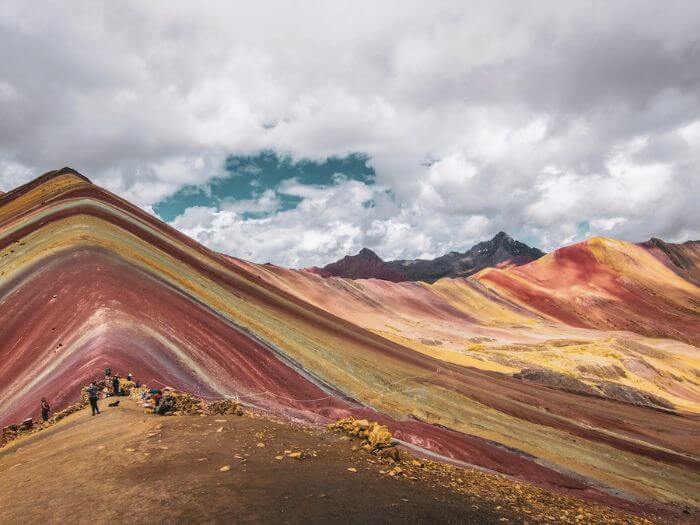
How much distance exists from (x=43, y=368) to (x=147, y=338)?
17.1ft

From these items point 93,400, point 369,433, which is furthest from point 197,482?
point 93,400

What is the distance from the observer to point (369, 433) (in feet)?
51.8

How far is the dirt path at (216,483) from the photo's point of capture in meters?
9.65

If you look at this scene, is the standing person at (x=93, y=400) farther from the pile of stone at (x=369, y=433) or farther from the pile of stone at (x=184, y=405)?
the pile of stone at (x=369, y=433)

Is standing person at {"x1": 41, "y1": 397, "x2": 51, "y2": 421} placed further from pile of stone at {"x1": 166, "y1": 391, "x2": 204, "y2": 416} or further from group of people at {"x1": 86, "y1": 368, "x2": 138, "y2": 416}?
pile of stone at {"x1": 166, "y1": 391, "x2": 204, "y2": 416}

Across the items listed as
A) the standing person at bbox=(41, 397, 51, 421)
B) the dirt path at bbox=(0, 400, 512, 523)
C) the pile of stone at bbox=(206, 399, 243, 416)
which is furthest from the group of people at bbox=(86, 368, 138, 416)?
the pile of stone at bbox=(206, 399, 243, 416)

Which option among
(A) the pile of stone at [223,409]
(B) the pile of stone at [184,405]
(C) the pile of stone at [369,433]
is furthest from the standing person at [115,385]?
(C) the pile of stone at [369,433]

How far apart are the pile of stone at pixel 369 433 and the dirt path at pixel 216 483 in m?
0.67

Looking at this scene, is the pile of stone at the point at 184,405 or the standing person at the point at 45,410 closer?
the pile of stone at the point at 184,405

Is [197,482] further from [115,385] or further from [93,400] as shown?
[115,385]

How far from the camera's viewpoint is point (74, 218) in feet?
153

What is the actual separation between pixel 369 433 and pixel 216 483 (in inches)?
255

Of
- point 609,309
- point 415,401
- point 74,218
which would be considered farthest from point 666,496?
point 609,309

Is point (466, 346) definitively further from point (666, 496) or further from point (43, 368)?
point (43, 368)
